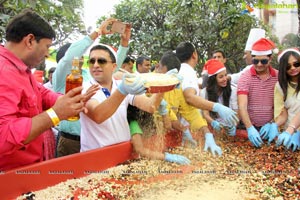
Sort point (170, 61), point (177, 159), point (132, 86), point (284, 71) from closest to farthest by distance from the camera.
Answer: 1. point (132, 86)
2. point (177, 159)
3. point (284, 71)
4. point (170, 61)

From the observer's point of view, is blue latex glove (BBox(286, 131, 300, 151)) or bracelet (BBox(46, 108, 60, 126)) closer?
bracelet (BBox(46, 108, 60, 126))

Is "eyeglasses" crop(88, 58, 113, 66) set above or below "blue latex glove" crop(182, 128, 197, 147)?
above

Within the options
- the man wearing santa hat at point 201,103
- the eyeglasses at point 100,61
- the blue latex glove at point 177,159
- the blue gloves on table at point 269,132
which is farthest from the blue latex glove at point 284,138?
the eyeglasses at point 100,61

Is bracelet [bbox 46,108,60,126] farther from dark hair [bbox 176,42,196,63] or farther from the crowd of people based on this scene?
dark hair [bbox 176,42,196,63]

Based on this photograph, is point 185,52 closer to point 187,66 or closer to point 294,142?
point 187,66

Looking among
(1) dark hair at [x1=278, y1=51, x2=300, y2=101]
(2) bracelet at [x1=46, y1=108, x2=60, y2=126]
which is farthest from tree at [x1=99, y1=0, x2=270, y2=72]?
(2) bracelet at [x1=46, y1=108, x2=60, y2=126]

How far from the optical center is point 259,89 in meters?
3.21

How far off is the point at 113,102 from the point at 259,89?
5.84 feet

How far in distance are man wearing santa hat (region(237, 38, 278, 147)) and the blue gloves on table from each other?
10 centimetres

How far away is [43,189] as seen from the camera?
183cm

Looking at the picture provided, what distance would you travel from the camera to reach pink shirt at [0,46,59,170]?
1468mm

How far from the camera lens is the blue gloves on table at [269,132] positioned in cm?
306

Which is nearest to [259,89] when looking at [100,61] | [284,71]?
[284,71]

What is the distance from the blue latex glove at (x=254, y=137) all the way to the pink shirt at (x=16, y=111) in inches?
77.0
